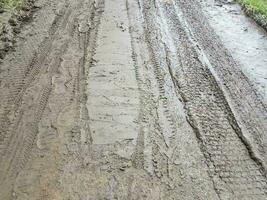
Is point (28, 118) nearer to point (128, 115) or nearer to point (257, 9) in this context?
point (128, 115)

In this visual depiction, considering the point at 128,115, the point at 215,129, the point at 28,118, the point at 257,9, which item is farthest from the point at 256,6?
the point at 28,118

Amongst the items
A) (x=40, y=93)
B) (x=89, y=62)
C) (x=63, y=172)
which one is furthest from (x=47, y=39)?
(x=63, y=172)

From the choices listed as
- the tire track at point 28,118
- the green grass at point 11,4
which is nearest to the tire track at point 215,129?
the tire track at point 28,118

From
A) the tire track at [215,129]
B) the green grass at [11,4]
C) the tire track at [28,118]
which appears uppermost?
the tire track at [215,129]

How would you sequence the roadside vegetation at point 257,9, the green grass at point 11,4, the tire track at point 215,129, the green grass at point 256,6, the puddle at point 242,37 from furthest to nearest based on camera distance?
the green grass at point 11,4
the green grass at point 256,6
the roadside vegetation at point 257,9
the puddle at point 242,37
the tire track at point 215,129

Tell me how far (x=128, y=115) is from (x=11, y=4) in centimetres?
407

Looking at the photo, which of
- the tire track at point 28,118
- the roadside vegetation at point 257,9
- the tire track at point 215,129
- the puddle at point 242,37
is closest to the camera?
the tire track at point 215,129

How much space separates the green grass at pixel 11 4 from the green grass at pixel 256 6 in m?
4.33

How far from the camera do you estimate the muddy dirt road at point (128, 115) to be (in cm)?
372

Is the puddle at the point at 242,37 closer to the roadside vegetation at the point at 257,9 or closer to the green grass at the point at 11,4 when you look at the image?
the roadside vegetation at the point at 257,9

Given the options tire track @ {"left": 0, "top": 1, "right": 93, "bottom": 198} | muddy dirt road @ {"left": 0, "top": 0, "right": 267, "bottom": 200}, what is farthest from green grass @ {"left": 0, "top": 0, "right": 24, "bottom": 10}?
tire track @ {"left": 0, "top": 1, "right": 93, "bottom": 198}

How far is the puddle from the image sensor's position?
5.47 meters

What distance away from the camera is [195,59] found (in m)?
5.77

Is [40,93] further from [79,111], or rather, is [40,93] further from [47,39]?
[47,39]
